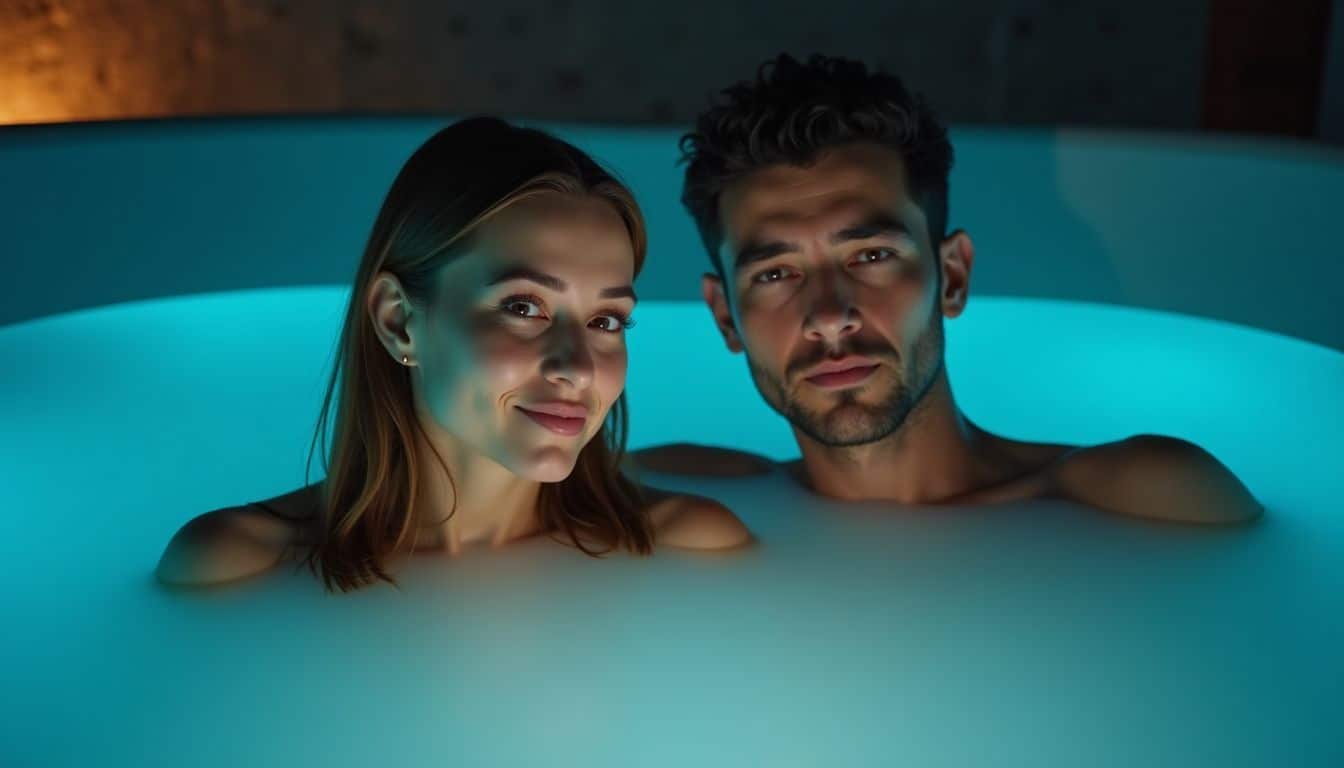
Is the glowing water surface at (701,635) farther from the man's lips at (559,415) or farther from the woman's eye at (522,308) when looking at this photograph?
the woman's eye at (522,308)

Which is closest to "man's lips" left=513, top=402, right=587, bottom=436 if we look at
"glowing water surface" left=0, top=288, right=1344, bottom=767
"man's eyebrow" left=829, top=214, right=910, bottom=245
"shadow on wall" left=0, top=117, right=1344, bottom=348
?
"glowing water surface" left=0, top=288, right=1344, bottom=767

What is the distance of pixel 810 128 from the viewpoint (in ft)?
6.95

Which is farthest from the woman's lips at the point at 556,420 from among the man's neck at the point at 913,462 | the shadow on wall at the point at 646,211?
the shadow on wall at the point at 646,211

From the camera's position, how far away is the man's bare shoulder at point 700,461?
240 centimetres

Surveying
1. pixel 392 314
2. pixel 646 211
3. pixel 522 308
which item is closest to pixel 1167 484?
pixel 522 308

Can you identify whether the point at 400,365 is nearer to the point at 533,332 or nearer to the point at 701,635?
the point at 533,332

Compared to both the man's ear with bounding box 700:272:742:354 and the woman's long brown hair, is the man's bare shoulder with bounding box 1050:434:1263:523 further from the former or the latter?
the woman's long brown hair

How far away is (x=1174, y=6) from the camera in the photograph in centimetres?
529

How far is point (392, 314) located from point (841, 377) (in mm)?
601

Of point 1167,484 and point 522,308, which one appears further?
point 1167,484

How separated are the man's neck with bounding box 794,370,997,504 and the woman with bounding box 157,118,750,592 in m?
0.47

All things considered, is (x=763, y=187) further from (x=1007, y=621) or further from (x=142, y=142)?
(x=142, y=142)

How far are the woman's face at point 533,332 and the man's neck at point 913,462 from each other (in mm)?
575

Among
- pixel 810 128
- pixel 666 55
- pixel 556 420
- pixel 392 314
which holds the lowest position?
pixel 556 420
